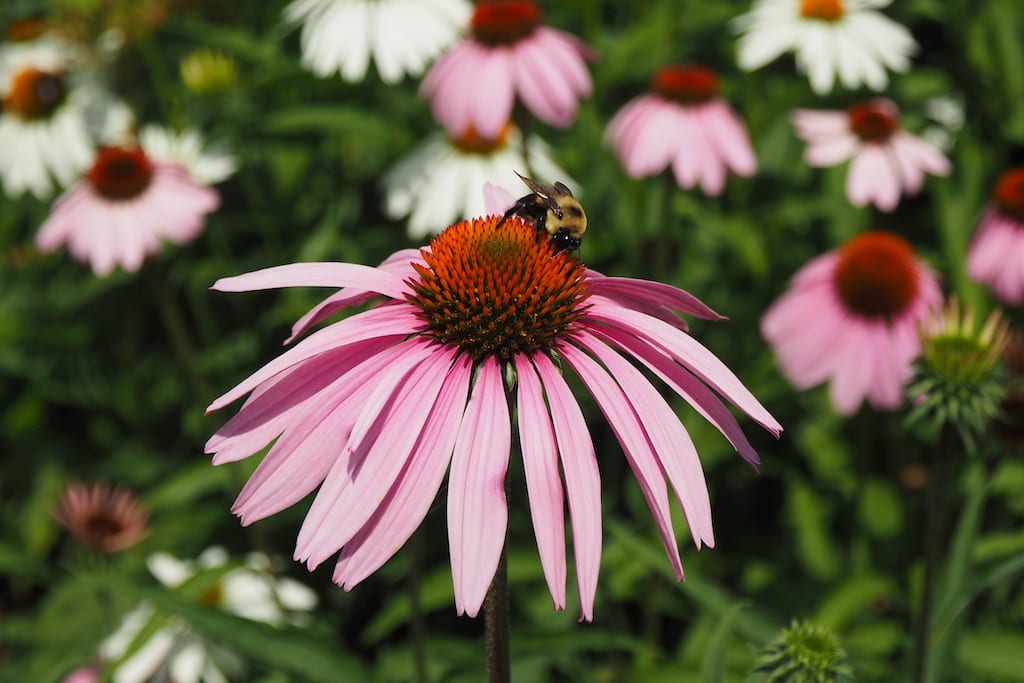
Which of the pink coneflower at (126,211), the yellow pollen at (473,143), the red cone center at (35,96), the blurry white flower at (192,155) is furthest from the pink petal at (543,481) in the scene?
the red cone center at (35,96)

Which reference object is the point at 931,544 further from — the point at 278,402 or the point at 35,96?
the point at 35,96

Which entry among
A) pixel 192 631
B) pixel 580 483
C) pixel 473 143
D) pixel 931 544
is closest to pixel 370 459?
pixel 580 483

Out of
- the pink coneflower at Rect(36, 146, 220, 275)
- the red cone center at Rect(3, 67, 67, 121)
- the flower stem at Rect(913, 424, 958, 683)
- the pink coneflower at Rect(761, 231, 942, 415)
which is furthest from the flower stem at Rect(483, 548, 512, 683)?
the red cone center at Rect(3, 67, 67, 121)

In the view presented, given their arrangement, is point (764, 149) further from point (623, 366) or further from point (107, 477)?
point (107, 477)

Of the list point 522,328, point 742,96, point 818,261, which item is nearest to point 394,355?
point 522,328

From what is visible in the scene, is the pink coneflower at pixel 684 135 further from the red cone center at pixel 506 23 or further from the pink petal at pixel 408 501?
the pink petal at pixel 408 501

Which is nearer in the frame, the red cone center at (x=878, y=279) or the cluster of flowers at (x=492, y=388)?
the cluster of flowers at (x=492, y=388)

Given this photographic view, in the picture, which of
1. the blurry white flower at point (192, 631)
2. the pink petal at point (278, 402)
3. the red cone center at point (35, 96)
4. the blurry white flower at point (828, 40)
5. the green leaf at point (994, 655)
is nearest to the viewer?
the pink petal at point (278, 402)
